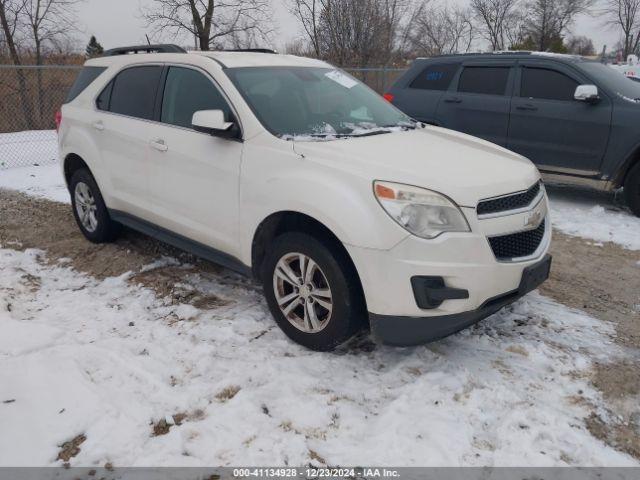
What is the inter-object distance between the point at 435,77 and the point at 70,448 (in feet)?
22.2

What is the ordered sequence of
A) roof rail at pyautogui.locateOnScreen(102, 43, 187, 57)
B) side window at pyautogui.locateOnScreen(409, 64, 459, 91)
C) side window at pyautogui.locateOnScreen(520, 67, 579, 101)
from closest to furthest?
roof rail at pyautogui.locateOnScreen(102, 43, 187, 57), side window at pyautogui.locateOnScreen(520, 67, 579, 101), side window at pyautogui.locateOnScreen(409, 64, 459, 91)

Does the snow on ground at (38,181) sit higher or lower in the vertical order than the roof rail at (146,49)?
lower

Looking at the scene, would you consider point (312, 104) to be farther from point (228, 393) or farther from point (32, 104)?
point (32, 104)

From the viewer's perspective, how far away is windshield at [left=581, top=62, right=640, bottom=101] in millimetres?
6207

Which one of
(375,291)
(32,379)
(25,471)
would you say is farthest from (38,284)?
(375,291)

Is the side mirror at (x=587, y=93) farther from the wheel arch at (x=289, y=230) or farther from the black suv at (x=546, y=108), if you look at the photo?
the wheel arch at (x=289, y=230)

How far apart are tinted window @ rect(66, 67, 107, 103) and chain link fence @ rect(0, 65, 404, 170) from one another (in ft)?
19.1

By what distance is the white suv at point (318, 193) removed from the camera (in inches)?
110

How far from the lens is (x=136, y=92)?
444 centimetres

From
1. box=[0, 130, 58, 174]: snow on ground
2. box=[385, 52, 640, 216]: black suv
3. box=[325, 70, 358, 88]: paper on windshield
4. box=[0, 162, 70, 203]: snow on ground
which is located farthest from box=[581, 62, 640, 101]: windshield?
box=[0, 130, 58, 174]: snow on ground

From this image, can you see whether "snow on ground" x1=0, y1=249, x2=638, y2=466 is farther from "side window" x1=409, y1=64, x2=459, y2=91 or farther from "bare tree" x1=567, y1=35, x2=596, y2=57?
"bare tree" x1=567, y1=35, x2=596, y2=57

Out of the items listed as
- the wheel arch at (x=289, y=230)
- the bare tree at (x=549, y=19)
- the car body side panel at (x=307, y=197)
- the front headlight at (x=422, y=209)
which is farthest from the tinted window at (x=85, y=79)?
the bare tree at (x=549, y=19)

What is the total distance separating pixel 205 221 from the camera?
3762 mm

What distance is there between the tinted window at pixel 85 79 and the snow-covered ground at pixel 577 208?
7.39 feet
